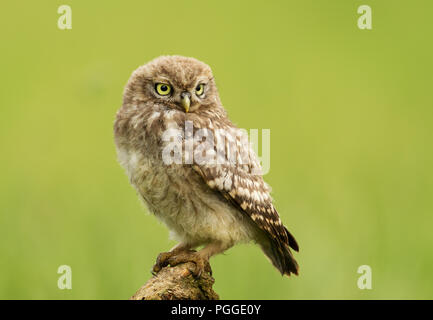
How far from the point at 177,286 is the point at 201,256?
49 cm

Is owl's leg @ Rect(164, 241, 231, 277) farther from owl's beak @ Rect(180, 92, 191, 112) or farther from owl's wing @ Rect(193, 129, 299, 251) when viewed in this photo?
owl's beak @ Rect(180, 92, 191, 112)

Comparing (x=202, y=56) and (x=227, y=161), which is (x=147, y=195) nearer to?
(x=227, y=161)

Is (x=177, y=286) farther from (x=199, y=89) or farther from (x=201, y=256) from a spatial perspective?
(x=199, y=89)

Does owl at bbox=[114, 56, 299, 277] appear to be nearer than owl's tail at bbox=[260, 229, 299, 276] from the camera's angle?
Yes

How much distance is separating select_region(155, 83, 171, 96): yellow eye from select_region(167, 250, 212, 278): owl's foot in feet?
3.23

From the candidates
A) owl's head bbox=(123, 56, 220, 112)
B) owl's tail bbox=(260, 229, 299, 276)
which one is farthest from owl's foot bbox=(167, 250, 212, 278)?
owl's head bbox=(123, 56, 220, 112)

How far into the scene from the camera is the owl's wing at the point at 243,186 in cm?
486

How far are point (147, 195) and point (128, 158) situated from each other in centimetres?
25

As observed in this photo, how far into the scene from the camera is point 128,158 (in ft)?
16.2

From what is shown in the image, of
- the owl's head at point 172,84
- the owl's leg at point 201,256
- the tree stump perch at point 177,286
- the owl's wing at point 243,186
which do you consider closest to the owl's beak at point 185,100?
the owl's head at point 172,84

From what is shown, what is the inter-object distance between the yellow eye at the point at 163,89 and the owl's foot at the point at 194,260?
0.99m

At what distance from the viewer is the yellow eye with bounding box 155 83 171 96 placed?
495 cm

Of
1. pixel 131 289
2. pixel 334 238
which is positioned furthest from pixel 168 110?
pixel 334 238

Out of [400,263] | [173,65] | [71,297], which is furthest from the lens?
[400,263]
